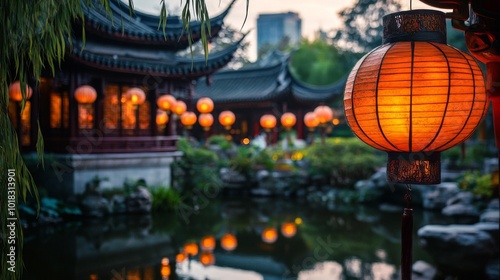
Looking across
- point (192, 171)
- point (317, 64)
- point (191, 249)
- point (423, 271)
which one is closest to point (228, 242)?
point (191, 249)

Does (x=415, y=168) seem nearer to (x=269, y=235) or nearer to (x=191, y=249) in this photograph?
(x=191, y=249)

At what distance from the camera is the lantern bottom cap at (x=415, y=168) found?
1.80 meters

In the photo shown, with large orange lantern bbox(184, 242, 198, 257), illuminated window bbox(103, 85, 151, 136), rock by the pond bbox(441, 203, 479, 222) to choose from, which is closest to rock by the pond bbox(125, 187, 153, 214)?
illuminated window bbox(103, 85, 151, 136)

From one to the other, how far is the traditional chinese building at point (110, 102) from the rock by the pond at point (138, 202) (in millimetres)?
542

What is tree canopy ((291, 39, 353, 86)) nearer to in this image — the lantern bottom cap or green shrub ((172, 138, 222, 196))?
green shrub ((172, 138, 222, 196))

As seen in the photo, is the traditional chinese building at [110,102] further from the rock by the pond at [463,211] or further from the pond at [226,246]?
the rock by the pond at [463,211]

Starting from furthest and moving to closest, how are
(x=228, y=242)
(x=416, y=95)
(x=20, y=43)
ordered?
(x=228, y=242) < (x=20, y=43) < (x=416, y=95)

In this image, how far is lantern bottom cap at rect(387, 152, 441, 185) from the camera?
1.80 meters

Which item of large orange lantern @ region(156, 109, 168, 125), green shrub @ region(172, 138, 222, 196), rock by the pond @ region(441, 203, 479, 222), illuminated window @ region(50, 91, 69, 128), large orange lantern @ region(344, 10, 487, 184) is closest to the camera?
large orange lantern @ region(344, 10, 487, 184)

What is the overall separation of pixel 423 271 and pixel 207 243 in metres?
3.09

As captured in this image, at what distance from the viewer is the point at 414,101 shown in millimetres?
1755

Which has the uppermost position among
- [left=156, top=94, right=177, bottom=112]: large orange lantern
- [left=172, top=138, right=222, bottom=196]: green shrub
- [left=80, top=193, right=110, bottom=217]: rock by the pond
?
[left=156, top=94, right=177, bottom=112]: large orange lantern

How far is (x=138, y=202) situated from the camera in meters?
8.90

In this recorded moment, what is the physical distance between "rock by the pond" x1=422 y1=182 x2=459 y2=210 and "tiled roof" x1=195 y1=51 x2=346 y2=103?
7.34 metres
